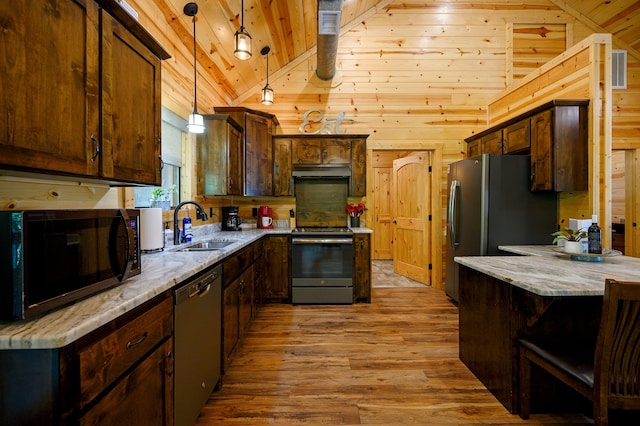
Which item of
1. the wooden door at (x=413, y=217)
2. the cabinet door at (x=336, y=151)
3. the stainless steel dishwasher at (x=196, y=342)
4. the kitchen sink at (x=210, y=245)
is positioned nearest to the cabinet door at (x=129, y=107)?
the stainless steel dishwasher at (x=196, y=342)

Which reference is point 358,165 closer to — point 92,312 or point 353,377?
point 353,377

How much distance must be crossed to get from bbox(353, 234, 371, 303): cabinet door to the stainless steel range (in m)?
0.10

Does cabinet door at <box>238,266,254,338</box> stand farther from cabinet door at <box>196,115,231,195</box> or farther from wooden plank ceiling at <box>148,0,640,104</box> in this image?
wooden plank ceiling at <box>148,0,640,104</box>

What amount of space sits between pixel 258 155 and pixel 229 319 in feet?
7.93

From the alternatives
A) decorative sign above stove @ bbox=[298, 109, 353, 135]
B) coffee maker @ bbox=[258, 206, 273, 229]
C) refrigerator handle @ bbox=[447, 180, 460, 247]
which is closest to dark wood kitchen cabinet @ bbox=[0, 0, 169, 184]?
coffee maker @ bbox=[258, 206, 273, 229]

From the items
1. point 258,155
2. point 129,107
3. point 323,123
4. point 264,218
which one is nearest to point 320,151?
point 323,123

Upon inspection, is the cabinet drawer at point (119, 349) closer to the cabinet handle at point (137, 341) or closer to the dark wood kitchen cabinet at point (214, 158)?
the cabinet handle at point (137, 341)

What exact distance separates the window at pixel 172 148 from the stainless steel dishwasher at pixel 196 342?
1391 millimetres

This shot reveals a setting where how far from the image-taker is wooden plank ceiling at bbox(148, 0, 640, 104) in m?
2.70

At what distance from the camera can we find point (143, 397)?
113cm

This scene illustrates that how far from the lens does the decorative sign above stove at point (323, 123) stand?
450 cm

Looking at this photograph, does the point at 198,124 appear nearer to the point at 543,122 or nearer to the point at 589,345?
the point at 589,345

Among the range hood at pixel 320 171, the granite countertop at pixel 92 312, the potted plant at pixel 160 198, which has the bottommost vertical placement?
the granite countertop at pixel 92 312

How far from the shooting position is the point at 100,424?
910mm
